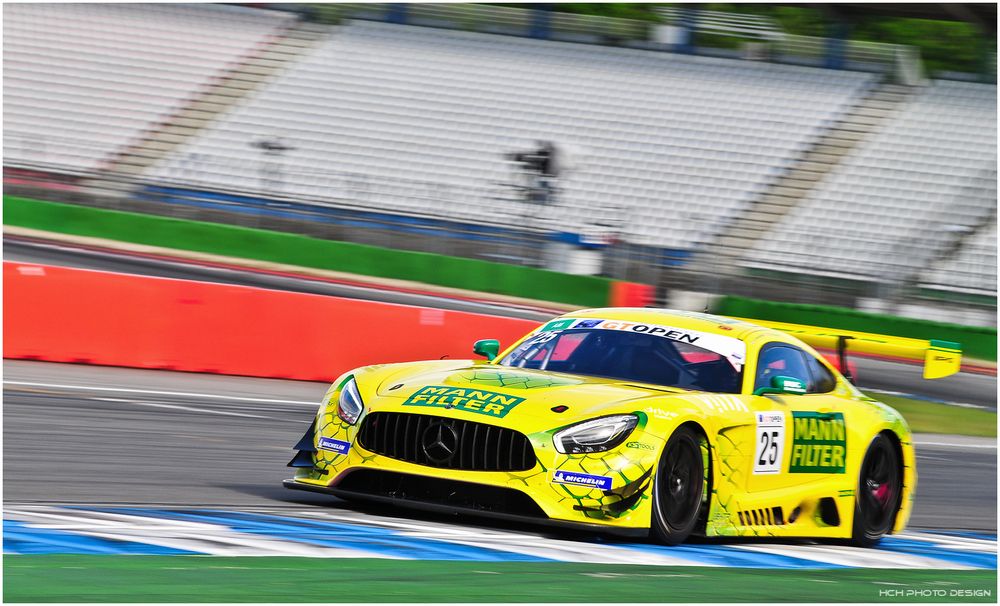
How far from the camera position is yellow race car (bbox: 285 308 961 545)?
237 inches

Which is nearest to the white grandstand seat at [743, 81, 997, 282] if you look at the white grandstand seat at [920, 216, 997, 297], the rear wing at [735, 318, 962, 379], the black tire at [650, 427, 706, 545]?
the white grandstand seat at [920, 216, 997, 297]

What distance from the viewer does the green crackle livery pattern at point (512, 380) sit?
650cm

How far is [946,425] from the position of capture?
1770cm

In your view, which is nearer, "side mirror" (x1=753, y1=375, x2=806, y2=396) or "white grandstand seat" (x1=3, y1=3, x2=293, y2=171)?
"side mirror" (x1=753, y1=375, x2=806, y2=396)

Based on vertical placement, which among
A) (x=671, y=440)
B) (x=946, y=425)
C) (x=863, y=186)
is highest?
(x=863, y=186)

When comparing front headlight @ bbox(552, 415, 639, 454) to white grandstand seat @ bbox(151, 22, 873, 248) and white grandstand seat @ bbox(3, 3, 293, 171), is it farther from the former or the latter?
white grandstand seat @ bbox(3, 3, 293, 171)

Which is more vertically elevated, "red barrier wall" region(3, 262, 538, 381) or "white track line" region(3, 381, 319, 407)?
"red barrier wall" region(3, 262, 538, 381)

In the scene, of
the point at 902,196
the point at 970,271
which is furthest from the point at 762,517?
the point at 902,196

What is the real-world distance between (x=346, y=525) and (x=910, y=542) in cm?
389

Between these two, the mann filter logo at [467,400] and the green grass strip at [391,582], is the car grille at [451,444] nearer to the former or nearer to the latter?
the mann filter logo at [467,400]

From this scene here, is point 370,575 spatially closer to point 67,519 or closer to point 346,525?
point 346,525

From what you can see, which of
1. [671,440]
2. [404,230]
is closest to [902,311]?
[404,230]

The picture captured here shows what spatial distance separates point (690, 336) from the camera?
24.0 feet

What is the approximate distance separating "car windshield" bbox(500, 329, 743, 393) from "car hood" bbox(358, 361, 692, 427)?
27 cm
